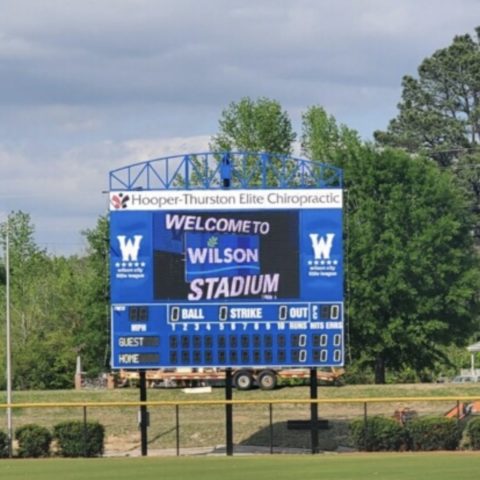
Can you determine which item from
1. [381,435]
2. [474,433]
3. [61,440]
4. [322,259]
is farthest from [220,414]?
[322,259]

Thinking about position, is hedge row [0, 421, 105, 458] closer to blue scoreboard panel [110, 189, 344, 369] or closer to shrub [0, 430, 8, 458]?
shrub [0, 430, 8, 458]

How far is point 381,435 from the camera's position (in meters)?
31.5

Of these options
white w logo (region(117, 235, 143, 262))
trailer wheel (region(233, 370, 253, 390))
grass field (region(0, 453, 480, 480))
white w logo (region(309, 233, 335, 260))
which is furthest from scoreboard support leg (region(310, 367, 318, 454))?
trailer wheel (region(233, 370, 253, 390))

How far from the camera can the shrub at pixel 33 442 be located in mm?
31453

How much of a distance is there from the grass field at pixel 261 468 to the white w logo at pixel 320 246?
4.37 meters

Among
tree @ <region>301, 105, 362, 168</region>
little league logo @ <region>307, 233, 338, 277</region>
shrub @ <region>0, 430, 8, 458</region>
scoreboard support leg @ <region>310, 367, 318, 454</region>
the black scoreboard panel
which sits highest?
tree @ <region>301, 105, 362, 168</region>

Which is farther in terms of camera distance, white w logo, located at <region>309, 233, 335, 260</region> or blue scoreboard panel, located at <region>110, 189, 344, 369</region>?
white w logo, located at <region>309, 233, 335, 260</region>

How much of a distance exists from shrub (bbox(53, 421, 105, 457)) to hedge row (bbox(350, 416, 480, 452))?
6.24 m

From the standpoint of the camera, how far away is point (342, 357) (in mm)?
29828

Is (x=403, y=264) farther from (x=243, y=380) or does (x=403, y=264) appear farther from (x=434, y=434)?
(x=434, y=434)

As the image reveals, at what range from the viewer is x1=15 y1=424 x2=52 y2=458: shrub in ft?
103

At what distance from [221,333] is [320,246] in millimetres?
2877

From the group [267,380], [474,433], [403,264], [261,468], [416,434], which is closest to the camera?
[261,468]

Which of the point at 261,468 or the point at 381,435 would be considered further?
the point at 381,435
